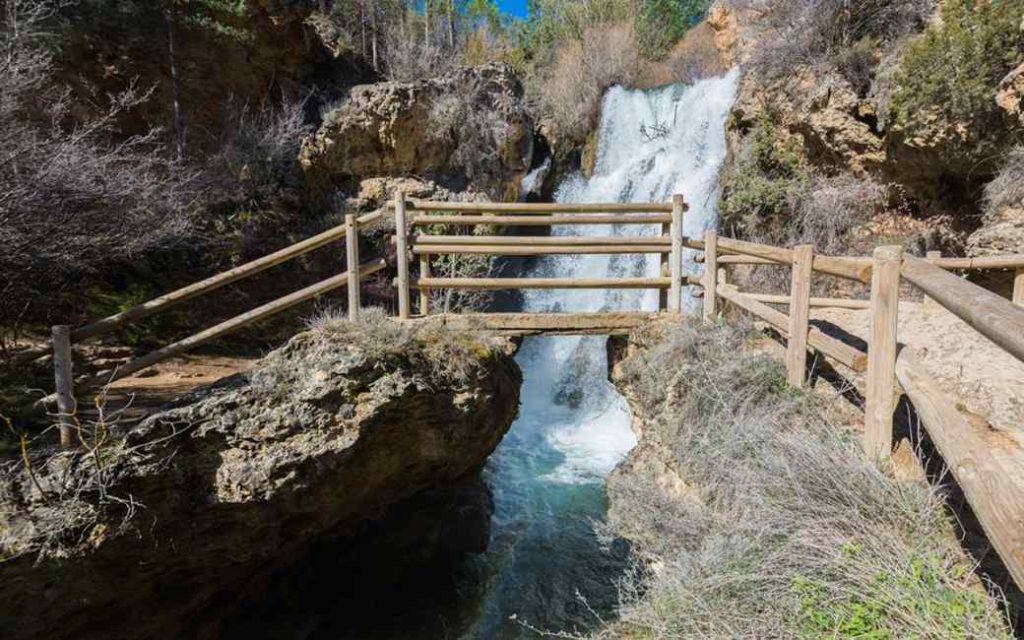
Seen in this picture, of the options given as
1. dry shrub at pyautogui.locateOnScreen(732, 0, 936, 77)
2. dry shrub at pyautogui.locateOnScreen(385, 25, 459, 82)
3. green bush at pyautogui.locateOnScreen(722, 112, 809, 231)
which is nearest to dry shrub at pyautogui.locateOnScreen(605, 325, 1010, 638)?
green bush at pyautogui.locateOnScreen(722, 112, 809, 231)

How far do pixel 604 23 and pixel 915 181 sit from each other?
12818 mm

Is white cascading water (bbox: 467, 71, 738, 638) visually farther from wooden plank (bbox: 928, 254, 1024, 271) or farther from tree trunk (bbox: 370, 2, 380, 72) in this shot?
tree trunk (bbox: 370, 2, 380, 72)

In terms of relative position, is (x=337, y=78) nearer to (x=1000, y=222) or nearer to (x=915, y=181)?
(x=915, y=181)

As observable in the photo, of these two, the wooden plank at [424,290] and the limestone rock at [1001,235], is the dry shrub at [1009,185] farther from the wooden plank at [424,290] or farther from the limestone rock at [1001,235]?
the wooden plank at [424,290]

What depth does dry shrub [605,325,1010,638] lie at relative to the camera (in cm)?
192

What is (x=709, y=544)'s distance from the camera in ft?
9.15

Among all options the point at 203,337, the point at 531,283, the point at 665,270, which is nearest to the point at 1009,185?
the point at 665,270

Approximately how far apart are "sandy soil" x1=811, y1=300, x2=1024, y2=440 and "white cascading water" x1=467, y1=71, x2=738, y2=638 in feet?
8.99

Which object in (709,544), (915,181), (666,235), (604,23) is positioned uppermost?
(604,23)

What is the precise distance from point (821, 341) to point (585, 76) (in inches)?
564

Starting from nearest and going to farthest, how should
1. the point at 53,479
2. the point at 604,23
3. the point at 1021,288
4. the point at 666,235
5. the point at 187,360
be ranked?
the point at 53,479 → the point at 1021,288 → the point at 666,235 → the point at 187,360 → the point at 604,23

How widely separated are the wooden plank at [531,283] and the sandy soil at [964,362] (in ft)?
6.04

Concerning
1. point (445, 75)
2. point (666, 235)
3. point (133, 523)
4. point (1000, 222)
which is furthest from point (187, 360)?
point (1000, 222)

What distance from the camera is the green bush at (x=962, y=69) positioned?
6887mm
